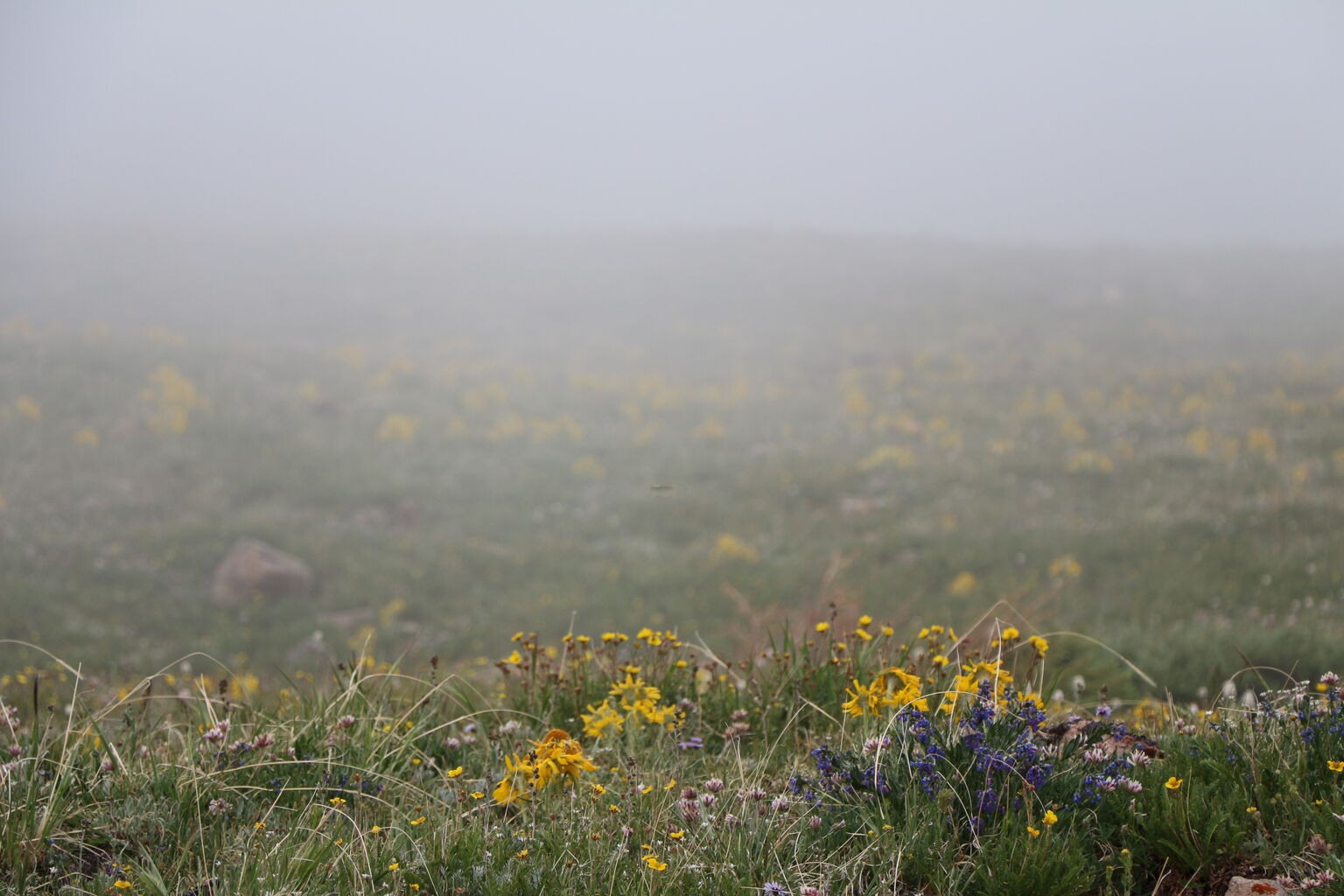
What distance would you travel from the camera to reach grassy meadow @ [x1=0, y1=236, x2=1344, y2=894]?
243cm

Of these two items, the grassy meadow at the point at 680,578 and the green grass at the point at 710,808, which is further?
the grassy meadow at the point at 680,578

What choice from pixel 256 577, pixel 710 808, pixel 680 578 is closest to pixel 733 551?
pixel 680 578

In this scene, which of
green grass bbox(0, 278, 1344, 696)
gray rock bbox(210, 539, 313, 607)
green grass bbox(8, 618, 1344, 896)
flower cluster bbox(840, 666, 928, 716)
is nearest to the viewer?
green grass bbox(8, 618, 1344, 896)

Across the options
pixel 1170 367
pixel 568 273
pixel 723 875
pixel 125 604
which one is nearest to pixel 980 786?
pixel 723 875

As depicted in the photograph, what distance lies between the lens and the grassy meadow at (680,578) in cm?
243

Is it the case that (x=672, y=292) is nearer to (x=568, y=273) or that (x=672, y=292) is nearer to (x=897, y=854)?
(x=568, y=273)

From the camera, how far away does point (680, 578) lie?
12.4m

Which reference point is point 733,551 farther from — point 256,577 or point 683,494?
point 256,577

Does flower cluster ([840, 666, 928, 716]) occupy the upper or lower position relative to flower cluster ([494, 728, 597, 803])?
upper

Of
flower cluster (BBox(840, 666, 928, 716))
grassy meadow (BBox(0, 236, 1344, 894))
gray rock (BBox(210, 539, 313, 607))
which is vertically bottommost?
gray rock (BBox(210, 539, 313, 607))

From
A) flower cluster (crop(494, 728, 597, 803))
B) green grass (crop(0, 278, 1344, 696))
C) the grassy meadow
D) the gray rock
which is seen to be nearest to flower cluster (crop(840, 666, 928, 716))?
the grassy meadow

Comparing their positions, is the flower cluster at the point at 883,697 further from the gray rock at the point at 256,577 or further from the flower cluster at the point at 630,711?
the gray rock at the point at 256,577

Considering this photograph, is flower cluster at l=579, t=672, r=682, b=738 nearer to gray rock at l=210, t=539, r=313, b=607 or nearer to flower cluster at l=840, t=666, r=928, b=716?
flower cluster at l=840, t=666, r=928, b=716

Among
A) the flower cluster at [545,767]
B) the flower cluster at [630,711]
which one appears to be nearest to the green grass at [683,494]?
the flower cluster at [630,711]
